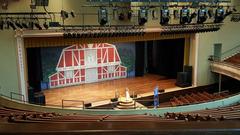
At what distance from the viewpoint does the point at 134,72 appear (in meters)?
17.7

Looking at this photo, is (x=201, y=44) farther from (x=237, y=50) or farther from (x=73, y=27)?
(x=73, y=27)

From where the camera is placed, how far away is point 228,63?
48.9 feet

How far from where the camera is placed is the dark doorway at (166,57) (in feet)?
55.9

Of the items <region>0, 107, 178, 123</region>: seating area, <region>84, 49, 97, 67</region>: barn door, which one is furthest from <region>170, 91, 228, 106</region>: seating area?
<region>0, 107, 178, 123</region>: seating area

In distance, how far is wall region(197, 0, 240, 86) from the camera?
15.9m

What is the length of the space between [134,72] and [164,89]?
3004 mm

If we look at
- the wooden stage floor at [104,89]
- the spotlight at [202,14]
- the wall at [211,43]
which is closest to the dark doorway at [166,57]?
the wooden stage floor at [104,89]

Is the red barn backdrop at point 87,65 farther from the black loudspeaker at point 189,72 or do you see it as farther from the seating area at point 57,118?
the seating area at point 57,118

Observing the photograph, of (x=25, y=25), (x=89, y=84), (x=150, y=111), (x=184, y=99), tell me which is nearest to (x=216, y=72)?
(x=184, y=99)

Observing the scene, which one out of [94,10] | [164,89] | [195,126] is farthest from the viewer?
[164,89]

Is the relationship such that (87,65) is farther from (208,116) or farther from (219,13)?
(208,116)

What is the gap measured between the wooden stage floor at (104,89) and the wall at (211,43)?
1814 mm

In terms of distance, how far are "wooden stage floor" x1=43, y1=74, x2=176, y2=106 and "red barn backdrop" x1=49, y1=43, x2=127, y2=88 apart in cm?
40

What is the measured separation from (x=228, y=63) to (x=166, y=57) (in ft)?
13.8
